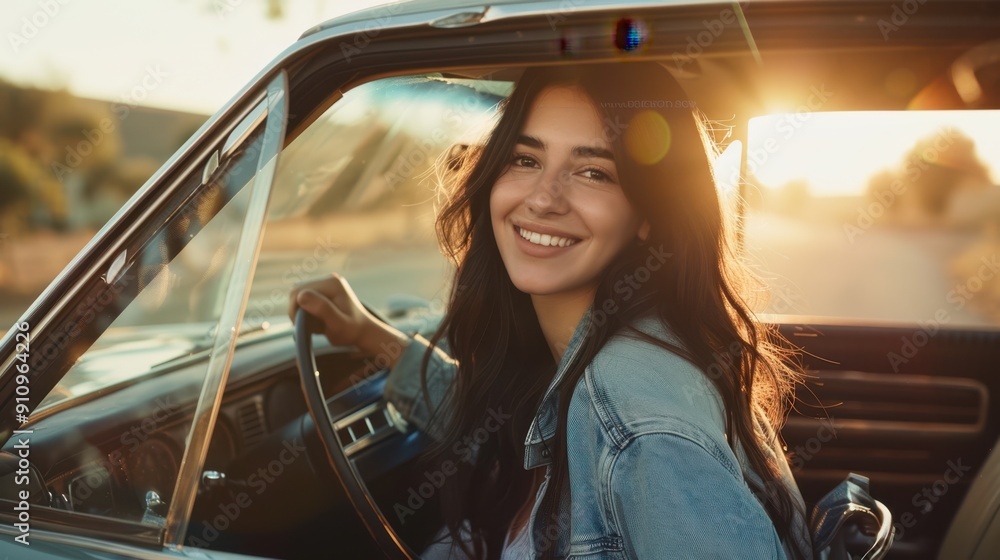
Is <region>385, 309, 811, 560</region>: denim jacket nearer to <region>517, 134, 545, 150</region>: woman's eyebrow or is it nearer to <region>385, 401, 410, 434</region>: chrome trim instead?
<region>517, 134, 545, 150</region>: woman's eyebrow

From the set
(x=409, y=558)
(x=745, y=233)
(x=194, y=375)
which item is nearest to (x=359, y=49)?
(x=194, y=375)

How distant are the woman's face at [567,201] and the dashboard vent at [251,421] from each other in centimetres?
96

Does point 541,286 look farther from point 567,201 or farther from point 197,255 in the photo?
point 197,255

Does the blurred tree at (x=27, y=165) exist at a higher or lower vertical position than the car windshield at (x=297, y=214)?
higher

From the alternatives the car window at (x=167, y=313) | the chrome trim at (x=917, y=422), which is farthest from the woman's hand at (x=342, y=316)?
the chrome trim at (x=917, y=422)

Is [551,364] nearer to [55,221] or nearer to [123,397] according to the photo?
[123,397]

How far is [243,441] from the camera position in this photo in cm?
202

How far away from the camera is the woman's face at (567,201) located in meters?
1.49

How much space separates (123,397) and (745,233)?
5.17ft

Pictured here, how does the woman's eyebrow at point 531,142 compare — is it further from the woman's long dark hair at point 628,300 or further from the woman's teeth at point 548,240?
the woman's teeth at point 548,240

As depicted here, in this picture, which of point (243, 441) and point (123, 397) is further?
point (243, 441)

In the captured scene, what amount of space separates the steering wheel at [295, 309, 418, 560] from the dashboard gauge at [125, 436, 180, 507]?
39 centimetres

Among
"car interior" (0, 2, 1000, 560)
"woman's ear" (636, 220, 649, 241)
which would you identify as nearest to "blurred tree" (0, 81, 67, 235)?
"car interior" (0, 2, 1000, 560)

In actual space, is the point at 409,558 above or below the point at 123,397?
below
